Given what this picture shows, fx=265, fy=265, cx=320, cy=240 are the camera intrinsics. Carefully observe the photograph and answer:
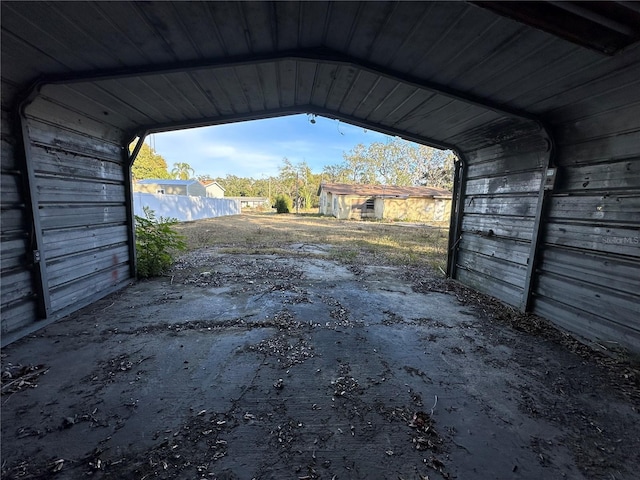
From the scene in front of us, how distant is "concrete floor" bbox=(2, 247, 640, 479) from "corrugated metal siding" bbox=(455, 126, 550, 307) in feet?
3.33

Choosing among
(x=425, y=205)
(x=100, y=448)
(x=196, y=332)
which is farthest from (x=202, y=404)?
(x=425, y=205)

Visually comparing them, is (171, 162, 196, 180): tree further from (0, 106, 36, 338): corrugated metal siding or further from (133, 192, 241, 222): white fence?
(0, 106, 36, 338): corrugated metal siding

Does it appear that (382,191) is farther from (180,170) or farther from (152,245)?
(180,170)

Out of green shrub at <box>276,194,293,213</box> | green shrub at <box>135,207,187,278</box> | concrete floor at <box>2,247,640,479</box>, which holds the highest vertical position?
green shrub at <box>276,194,293,213</box>

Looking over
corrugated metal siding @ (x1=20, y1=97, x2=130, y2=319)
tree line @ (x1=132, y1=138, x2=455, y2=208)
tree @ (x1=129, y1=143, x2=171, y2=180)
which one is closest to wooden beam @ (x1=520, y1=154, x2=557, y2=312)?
corrugated metal siding @ (x1=20, y1=97, x2=130, y2=319)

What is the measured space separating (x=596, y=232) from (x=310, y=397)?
3.24m

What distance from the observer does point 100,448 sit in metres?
1.48

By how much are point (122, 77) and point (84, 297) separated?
9.09 ft

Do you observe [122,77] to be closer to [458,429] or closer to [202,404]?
[202,404]

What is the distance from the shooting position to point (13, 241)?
261 cm

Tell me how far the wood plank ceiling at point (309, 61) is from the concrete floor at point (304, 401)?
2.45 metres

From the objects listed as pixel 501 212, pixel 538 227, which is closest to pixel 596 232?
pixel 538 227

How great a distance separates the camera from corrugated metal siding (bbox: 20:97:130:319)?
2.91 m

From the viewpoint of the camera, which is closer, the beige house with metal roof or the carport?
the carport
